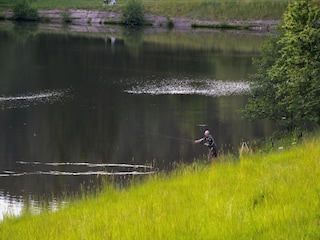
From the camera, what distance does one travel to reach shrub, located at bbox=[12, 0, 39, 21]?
379ft

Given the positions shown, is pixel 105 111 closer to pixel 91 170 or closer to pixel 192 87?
pixel 192 87

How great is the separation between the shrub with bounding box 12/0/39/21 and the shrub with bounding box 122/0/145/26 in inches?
793

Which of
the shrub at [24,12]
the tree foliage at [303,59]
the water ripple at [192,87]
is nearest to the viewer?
the tree foliage at [303,59]

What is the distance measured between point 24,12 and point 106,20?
18359 mm

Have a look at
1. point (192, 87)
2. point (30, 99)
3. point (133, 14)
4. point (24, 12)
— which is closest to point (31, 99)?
point (30, 99)

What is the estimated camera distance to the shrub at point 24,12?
115562mm

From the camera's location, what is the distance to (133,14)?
11688 cm

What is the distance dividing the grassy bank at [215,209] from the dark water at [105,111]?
18.5 feet

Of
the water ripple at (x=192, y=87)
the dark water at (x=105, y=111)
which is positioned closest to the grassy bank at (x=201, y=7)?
the dark water at (x=105, y=111)

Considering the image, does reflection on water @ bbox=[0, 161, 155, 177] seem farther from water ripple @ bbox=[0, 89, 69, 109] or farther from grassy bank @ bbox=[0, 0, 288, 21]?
grassy bank @ bbox=[0, 0, 288, 21]

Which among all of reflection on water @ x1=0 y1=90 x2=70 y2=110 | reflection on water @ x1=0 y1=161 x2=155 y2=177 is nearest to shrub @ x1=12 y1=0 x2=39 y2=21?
reflection on water @ x1=0 y1=90 x2=70 y2=110

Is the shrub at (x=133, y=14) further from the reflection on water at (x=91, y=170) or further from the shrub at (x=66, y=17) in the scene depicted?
the reflection on water at (x=91, y=170)

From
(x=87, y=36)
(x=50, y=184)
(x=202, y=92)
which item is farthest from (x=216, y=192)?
(x=87, y=36)

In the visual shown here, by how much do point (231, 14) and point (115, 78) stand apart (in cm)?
7108
